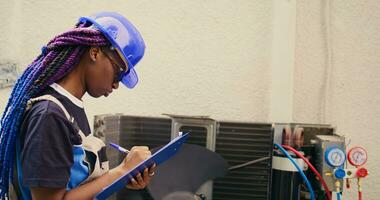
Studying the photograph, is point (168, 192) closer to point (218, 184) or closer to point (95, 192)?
point (218, 184)

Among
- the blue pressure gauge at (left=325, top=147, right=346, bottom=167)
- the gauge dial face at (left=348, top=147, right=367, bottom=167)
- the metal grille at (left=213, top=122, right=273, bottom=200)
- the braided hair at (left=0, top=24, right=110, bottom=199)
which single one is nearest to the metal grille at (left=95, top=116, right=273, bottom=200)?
the metal grille at (left=213, top=122, right=273, bottom=200)

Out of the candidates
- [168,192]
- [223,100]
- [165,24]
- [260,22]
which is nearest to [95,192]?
[168,192]

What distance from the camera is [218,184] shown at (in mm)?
1130

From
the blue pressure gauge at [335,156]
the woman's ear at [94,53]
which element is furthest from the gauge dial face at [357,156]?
the woman's ear at [94,53]

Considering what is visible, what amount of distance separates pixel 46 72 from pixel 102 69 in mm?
122

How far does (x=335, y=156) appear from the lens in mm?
1037

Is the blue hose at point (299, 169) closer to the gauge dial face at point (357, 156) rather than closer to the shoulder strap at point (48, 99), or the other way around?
the gauge dial face at point (357, 156)

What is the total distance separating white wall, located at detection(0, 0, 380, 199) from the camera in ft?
4.75

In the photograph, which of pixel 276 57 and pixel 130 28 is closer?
pixel 130 28

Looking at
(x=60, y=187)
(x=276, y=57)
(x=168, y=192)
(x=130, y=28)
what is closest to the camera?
(x=60, y=187)

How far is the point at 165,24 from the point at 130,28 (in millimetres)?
723

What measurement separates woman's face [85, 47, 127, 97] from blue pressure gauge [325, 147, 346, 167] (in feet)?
2.44

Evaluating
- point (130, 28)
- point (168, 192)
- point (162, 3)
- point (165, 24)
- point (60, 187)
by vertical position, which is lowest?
point (168, 192)

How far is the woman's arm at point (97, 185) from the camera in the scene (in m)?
0.61
